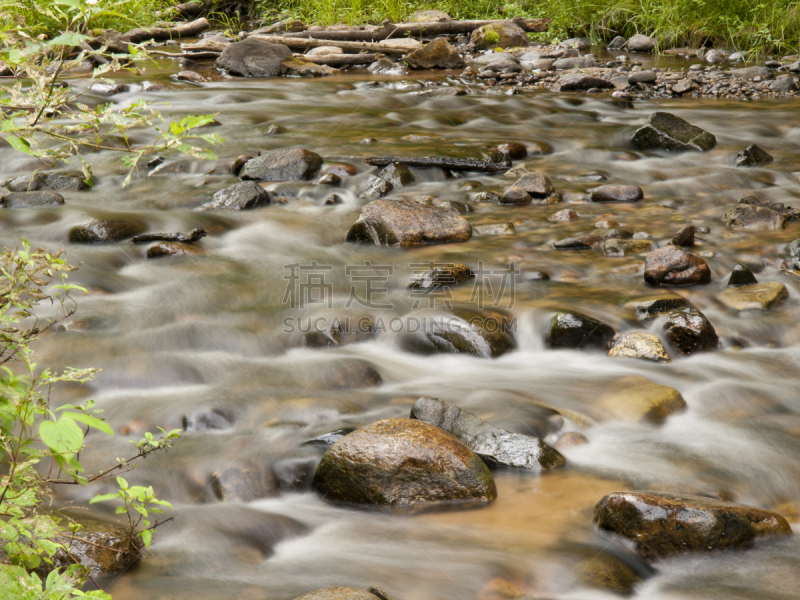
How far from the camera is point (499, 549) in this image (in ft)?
7.63

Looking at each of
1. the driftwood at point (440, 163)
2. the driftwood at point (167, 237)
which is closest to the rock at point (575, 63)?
the driftwood at point (440, 163)

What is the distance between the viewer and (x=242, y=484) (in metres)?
2.67

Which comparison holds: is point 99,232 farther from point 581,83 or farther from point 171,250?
point 581,83

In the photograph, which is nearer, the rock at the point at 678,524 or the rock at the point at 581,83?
the rock at the point at 678,524

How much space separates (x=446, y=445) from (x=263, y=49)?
11.9m

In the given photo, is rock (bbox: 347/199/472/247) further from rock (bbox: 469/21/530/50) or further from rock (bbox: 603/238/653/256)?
rock (bbox: 469/21/530/50)

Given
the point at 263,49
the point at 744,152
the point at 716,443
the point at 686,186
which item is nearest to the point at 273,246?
the point at 716,443

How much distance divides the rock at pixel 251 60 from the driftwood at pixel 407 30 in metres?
2.38

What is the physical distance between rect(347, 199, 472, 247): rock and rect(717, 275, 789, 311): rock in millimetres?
1931

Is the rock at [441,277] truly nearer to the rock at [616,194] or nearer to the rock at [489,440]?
the rock at [489,440]

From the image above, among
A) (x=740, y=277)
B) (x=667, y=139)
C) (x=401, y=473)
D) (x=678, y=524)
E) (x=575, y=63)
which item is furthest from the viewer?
(x=575, y=63)

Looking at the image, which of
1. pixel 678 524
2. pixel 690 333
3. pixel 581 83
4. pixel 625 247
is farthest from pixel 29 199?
pixel 581 83

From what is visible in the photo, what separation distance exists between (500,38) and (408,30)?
84.7 inches

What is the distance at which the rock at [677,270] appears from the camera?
4492mm
